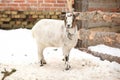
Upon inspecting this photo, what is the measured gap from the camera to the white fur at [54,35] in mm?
4891

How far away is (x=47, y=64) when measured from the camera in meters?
5.53

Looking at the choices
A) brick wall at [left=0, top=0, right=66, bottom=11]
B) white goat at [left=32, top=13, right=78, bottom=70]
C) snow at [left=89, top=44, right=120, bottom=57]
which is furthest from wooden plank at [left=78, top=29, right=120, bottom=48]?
brick wall at [left=0, top=0, right=66, bottom=11]

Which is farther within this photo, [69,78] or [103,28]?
[103,28]

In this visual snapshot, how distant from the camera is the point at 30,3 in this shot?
26.7ft

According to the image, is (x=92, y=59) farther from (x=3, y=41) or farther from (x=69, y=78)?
(x=3, y=41)

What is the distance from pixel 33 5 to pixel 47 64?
→ 316cm

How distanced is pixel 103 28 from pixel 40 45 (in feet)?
13.0

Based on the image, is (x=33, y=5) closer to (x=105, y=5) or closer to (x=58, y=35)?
(x=105, y=5)

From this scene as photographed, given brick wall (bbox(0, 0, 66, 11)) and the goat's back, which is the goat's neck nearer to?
the goat's back

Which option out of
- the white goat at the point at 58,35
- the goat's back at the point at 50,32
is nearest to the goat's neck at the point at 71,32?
the white goat at the point at 58,35

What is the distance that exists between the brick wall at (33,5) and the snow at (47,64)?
2.65 ft

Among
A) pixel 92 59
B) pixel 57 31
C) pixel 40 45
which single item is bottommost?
pixel 92 59

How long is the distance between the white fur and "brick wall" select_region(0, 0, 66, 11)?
2815mm

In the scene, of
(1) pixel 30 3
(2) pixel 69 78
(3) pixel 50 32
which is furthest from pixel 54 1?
(2) pixel 69 78
